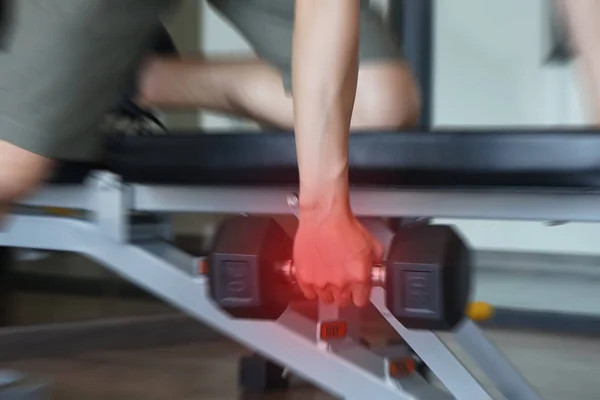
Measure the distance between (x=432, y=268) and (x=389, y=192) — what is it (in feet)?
0.52

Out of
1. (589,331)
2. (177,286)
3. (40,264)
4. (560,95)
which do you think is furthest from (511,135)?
(40,264)

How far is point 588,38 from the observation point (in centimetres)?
95

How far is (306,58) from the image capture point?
78 centimetres

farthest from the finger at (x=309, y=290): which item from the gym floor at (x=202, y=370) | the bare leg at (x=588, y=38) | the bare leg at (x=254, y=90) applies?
the gym floor at (x=202, y=370)

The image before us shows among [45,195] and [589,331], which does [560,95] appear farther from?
[45,195]

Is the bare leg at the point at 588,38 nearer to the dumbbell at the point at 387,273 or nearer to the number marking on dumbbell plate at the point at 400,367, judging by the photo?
the dumbbell at the point at 387,273

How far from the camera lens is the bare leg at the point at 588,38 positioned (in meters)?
0.95

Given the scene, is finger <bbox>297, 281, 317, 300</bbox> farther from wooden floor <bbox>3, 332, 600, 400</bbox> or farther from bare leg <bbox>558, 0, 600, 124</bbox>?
wooden floor <bbox>3, 332, 600, 400</bbox>

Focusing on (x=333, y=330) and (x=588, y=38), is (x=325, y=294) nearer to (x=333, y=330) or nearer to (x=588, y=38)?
(x=333, y=330)

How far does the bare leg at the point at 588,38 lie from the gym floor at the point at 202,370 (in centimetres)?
80

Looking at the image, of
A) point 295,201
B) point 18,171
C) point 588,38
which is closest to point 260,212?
point 295,201

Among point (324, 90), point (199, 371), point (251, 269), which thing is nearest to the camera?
point (324, 90)

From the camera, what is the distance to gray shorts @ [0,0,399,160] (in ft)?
3.01

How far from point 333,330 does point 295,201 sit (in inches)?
8.8
